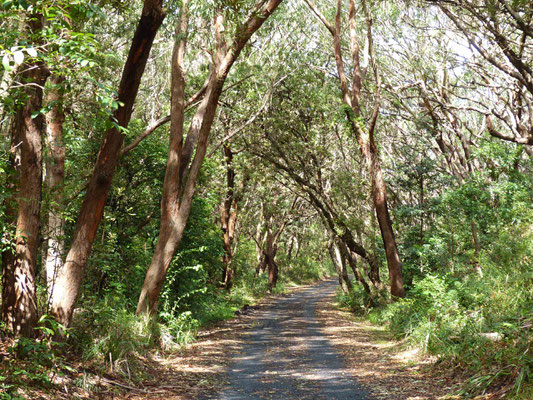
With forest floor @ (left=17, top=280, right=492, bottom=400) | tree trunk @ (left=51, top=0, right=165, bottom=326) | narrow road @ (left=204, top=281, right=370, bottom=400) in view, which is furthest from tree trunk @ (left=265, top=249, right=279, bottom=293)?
tree trunk @ (left=51, top=0, right=165, bottom=326)

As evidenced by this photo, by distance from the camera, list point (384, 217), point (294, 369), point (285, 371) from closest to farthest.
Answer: point (285, 371)
point (294, 369)
point (384, 217)

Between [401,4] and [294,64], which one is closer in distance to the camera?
[401,4]

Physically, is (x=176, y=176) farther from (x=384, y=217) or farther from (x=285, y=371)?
(x=384, y=217)

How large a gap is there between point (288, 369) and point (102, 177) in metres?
4.81

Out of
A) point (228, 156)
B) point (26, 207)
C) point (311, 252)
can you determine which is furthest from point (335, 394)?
point (311, 252)

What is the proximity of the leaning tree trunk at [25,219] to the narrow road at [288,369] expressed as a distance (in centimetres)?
286

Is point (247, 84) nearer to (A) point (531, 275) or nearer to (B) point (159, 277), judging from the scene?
(B) point (159, 277)

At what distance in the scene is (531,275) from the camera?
8633mm

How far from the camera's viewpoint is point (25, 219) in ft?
20.5

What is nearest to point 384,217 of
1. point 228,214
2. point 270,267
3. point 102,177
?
point 102,177

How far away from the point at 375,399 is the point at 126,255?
24.3 feet

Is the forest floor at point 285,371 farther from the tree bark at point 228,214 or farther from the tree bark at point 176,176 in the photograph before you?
the tree bark at point 228,214

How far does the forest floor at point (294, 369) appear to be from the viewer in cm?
711

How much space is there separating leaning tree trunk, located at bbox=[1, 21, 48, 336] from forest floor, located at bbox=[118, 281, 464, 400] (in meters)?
1.73
